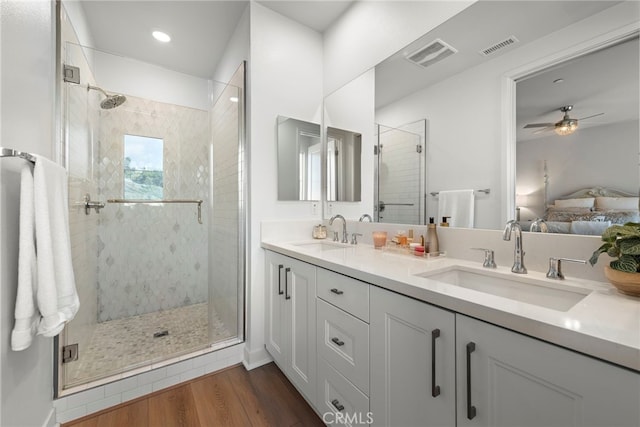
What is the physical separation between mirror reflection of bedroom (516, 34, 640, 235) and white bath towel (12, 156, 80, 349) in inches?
72.6

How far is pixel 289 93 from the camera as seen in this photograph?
207 cm

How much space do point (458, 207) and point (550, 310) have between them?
0.78 metres

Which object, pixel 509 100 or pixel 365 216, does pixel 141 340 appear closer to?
pixel 365 216

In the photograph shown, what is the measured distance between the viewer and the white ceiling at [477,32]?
995 mm

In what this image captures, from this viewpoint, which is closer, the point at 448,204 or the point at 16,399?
the point at 16,399

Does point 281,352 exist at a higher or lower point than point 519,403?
lower

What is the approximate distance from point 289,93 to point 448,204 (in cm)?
147

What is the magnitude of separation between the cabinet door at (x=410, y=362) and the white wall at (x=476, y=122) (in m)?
0.66

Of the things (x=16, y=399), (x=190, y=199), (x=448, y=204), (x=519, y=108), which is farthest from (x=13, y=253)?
(x=519, y=108)

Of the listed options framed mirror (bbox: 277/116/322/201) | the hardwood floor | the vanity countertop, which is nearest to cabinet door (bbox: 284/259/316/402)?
the hardwood floor

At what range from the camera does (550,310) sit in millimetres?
621

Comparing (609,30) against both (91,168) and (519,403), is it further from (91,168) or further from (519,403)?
(91,168)

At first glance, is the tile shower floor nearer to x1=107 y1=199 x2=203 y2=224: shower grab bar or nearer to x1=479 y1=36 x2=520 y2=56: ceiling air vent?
x1=107 y1=199 x2=203 y2=224: shower grab bar

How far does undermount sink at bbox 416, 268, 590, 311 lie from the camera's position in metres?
0.87
